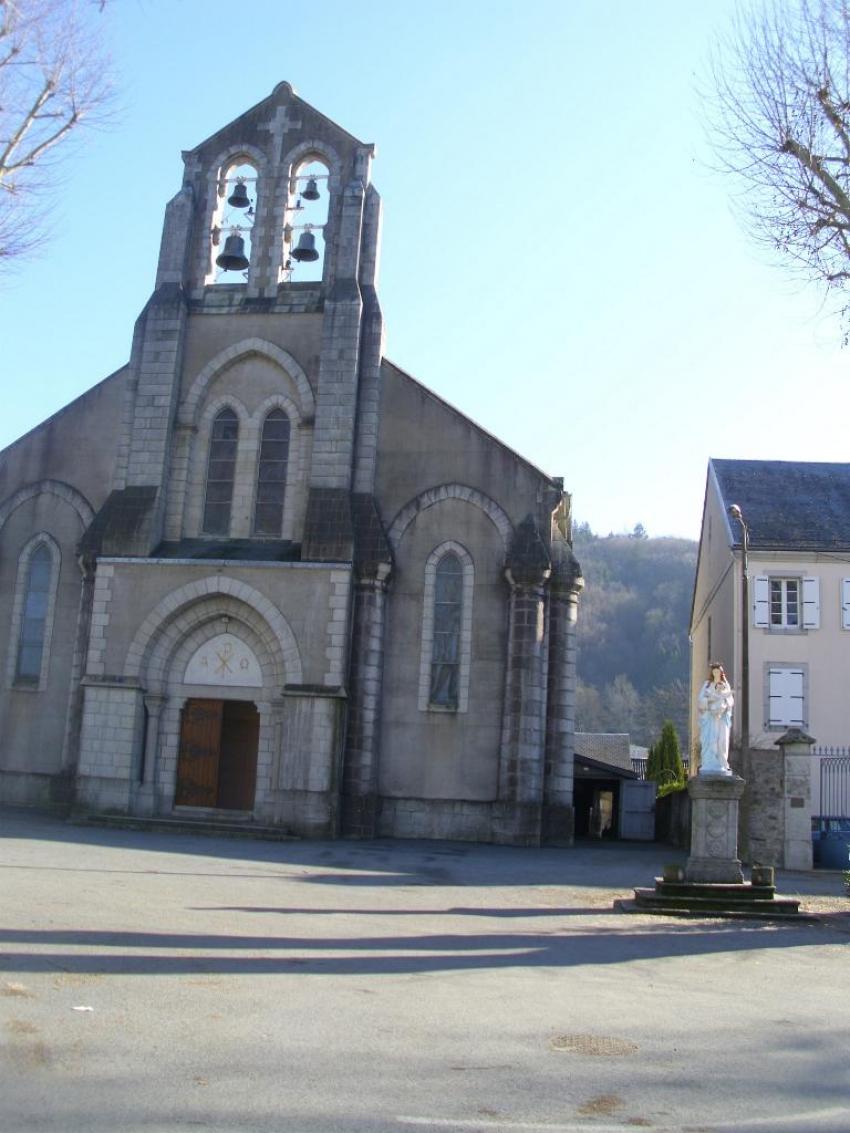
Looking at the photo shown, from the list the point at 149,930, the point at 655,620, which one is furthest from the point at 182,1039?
the point at 655,620

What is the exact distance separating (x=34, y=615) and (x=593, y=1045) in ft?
65.9

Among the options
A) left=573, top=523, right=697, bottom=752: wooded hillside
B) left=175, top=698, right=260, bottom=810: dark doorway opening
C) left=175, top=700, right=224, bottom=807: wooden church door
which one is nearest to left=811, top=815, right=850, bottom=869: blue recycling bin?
left=175, top=698, right=260, bottom=810: dark doorway opening

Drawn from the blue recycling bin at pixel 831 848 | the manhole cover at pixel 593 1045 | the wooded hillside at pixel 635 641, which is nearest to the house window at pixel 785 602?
the blue recycling bin at pixel 831 848

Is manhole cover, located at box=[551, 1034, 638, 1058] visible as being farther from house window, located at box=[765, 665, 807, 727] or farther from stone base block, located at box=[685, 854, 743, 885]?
house window, located at box=[765, 665, 807, 727]

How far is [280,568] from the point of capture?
74.8 feet

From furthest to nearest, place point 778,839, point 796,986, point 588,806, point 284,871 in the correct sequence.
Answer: point 588,806
point 778,839
point 284,871
point 796,986

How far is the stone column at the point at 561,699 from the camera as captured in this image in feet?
75.5

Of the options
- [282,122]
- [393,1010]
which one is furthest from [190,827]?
[282,122]

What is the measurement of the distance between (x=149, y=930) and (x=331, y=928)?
1.91 m

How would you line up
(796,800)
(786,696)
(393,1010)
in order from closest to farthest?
(393,1010), (796,800), (786,696)

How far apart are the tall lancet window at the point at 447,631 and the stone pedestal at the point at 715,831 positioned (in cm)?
860

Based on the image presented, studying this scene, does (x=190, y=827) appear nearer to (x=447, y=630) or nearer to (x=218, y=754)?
(x=218, y=754)

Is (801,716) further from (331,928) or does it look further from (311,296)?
(331,928)

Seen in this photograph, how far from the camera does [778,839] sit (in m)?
20.6
